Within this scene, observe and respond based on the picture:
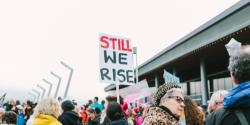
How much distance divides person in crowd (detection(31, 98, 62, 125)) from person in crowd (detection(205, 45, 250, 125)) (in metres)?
3.43

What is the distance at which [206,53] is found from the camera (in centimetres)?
2125

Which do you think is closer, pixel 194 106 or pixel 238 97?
pixel 238 97

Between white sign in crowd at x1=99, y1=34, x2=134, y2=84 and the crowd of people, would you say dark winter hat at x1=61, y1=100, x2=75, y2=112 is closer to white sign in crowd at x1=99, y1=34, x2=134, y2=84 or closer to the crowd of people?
white sign in crowd at x1=99, y1=34, x2=134, y2=84

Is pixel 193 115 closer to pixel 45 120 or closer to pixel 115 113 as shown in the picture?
pixel 115 113

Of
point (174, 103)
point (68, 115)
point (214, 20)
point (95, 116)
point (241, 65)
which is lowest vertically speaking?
point (95, 116)

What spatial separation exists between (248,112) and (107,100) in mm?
5368

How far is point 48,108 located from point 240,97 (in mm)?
3882

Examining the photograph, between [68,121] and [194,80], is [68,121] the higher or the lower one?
the lower one

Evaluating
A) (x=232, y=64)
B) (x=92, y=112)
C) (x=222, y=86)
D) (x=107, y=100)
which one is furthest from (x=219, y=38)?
(x=232, y=64)

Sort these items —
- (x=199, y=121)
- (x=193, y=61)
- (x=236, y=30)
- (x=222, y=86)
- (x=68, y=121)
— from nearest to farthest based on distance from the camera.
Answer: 1. (x=199, y=121)
2. (x=68, y=121)
3. (x=236, y=30)
4. (x=193, y=61)
5. (x=222, y=86)

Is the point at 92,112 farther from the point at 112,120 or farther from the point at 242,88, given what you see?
the point at 242,88

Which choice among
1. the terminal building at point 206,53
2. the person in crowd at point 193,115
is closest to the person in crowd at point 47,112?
the person in crowd at point 193,115

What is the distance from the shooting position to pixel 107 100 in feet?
27.0

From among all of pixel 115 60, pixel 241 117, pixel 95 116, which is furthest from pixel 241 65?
pixel 95 116
